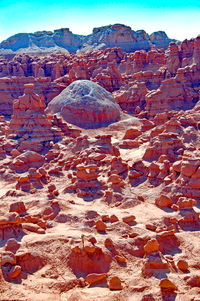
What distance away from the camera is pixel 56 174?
14.1 metres

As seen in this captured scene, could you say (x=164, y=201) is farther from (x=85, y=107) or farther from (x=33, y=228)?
(x=85, y=107)

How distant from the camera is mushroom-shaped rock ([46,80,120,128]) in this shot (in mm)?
21938

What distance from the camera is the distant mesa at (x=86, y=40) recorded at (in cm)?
5953

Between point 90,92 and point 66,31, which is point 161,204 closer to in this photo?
point 90,92

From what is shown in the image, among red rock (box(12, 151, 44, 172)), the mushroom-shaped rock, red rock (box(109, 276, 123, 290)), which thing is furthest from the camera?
the mushroom-shaped rock

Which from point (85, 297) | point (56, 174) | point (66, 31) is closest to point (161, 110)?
point (56, 174)


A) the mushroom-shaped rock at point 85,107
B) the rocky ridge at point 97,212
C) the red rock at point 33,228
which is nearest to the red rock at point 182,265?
the rocky ridge at point 97,212

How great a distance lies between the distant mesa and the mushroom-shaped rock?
34.3 meters

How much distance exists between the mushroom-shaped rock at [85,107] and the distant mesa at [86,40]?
112ft

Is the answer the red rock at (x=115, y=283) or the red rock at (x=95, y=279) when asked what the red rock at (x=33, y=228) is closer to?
the red rock at (x=95, y=279)

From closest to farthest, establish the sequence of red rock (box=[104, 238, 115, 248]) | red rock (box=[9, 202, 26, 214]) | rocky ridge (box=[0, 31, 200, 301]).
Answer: rocky ridge (box=[0, 31, 200, 301]) → red rock (box=[104, 238, 115, 248]) → red rock (box=[9, 202, 26, 214])

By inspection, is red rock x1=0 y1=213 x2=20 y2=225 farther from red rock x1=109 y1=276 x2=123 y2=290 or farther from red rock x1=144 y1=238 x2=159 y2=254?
red rock x1=144 y1=238 x2=159 y2=254

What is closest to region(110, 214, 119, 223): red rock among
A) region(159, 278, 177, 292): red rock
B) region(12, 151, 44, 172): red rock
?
region(159, 278, 177, 292): red rock

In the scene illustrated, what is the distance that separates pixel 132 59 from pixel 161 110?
43.1ft
